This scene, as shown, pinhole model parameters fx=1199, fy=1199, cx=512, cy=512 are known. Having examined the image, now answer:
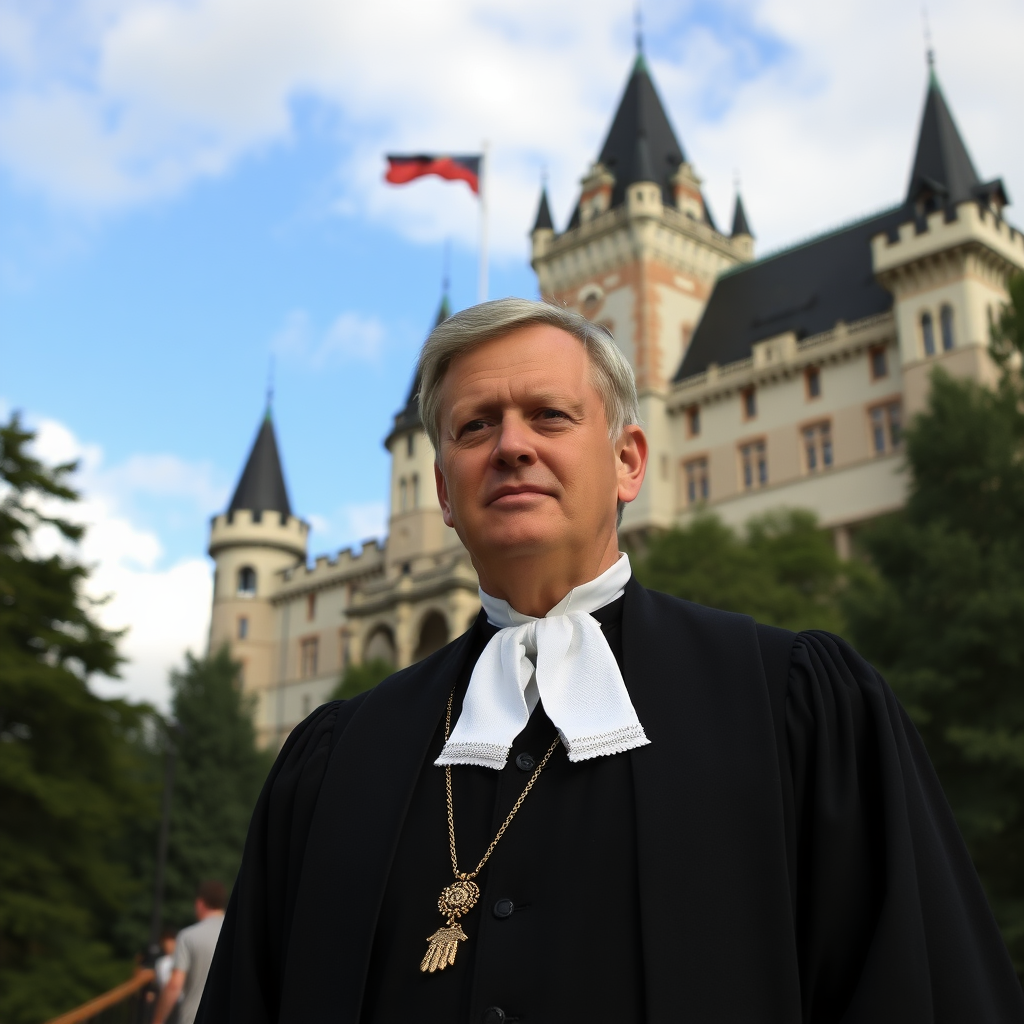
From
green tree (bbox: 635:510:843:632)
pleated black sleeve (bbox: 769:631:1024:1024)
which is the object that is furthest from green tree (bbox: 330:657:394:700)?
pleated black sleeve (bbox: 769:631:1024:1024)

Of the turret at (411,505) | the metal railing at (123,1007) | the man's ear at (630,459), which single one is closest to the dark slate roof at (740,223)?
the turret at (411,505)

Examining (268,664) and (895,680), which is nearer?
(895,680)

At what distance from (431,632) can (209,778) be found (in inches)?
567

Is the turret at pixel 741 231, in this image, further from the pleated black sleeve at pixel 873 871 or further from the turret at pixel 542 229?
the pleated black sleeve at pixel 873 871

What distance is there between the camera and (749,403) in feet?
135

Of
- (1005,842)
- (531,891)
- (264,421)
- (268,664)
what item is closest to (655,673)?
(531,891)

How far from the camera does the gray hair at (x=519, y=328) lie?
8.39 feet

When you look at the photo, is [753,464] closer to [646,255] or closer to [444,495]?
[646,255]

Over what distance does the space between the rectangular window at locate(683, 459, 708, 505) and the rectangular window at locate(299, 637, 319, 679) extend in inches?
902

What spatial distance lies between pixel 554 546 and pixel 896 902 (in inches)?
35.6

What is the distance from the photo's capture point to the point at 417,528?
51.0 m

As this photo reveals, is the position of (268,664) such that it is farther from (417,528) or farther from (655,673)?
(655,673)

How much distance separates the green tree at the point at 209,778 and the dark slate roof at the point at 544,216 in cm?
2238

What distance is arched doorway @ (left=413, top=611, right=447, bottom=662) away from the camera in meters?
46.5
